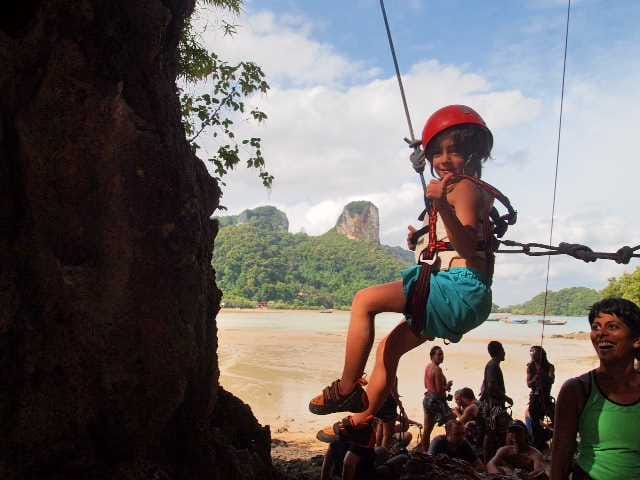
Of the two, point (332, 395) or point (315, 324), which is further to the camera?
point (315, 324)

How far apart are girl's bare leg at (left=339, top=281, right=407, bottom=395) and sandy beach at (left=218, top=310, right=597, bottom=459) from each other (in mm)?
7306

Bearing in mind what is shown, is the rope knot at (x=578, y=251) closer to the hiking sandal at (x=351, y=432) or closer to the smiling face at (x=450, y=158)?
the smiling face at (x=450, y=158)

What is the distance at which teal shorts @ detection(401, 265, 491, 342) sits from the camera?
287 centimetres

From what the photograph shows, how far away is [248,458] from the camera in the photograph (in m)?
4.85

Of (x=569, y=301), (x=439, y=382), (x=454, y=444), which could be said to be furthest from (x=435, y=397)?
(x=569, y=301)

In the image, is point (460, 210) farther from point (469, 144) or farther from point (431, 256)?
point (469, 144)

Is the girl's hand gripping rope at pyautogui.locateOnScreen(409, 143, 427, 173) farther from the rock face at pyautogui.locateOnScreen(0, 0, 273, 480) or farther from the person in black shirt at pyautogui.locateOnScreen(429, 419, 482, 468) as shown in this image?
the person in black shirt at pyautogui.locateOnScreen(429, 419, 482, 468)

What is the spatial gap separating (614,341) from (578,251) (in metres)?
0.99

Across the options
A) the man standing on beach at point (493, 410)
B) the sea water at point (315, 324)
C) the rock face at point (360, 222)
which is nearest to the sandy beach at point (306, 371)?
the man standing on beach at point (493, 410)

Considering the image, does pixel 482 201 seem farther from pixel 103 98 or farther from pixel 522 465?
pixel 522 465

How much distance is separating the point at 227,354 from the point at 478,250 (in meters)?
33.2

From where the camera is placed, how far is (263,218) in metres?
140

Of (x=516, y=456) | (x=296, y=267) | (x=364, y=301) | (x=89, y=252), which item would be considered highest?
(x=296, y=267)

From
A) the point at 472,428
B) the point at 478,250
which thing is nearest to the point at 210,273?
the point at 478,250
